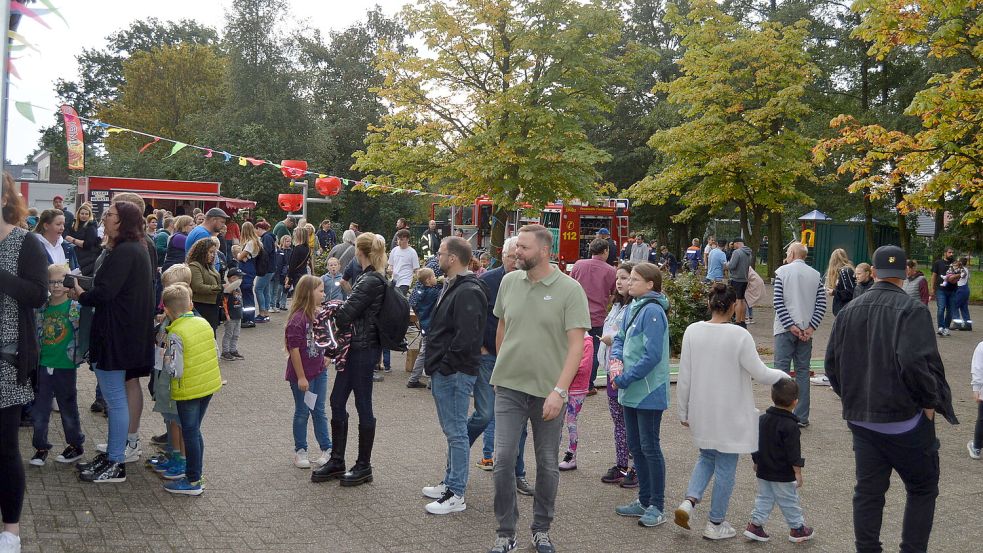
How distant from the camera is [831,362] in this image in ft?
17.3

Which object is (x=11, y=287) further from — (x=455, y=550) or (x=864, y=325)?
(x=864, y=325)

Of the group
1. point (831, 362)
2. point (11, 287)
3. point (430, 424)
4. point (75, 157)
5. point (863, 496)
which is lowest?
point (430, 424)

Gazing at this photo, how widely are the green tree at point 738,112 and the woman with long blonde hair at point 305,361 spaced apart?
1799cm

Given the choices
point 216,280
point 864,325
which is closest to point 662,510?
point 864,325

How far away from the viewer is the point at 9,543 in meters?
4.35

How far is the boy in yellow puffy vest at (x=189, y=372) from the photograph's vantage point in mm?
5762

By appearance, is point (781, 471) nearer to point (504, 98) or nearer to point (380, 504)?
point (380, 504)

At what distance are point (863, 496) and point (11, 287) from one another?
15.9 feet

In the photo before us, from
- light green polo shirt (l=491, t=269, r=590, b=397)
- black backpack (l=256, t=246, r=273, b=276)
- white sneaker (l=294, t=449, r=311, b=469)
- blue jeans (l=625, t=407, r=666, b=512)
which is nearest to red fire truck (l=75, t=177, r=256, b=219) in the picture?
black backpack (l=256, t=246, r=273, b=276)

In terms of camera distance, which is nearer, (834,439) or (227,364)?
(834,439)

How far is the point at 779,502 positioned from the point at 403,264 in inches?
319

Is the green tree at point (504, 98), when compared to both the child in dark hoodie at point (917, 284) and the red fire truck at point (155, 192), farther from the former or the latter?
the red fire truck at point (155, 192)

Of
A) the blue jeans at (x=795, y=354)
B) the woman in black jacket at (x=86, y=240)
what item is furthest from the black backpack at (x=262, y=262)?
the blue jeans at (x=795, y=354)

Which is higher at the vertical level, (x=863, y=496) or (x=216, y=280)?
(x=216, y=280)
